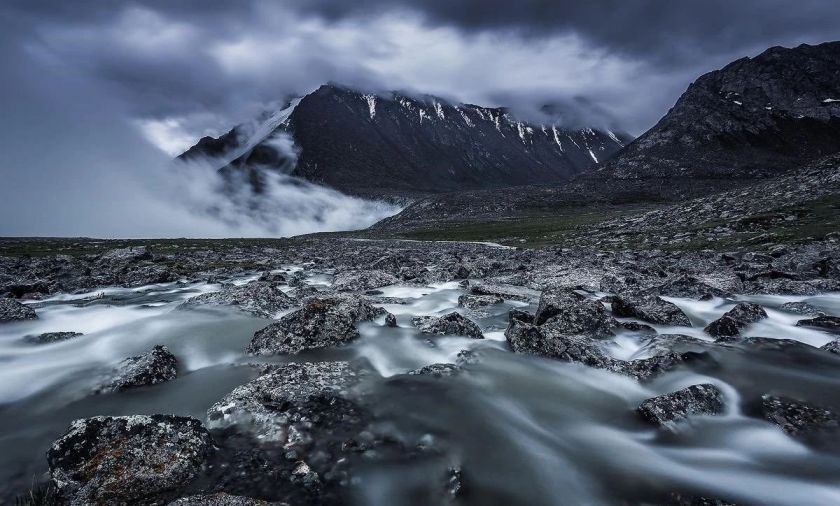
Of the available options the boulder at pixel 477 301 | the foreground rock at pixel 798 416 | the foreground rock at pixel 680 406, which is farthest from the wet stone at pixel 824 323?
the boulder at pixel 477 301

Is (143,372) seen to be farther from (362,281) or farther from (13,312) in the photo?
(362,281)

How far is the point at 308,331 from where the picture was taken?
10.3m

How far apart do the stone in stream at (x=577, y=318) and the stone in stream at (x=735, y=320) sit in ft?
8.12

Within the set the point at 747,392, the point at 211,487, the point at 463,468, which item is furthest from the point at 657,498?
the point at 211,487

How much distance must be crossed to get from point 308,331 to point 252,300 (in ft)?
17.3

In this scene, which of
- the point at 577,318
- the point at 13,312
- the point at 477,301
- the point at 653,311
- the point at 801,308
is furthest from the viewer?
the point at 477,301

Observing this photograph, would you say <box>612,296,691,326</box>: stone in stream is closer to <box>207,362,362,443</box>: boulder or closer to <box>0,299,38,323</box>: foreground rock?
<box>207,362,362,443</box>: boulder

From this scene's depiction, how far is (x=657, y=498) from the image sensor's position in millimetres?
5059

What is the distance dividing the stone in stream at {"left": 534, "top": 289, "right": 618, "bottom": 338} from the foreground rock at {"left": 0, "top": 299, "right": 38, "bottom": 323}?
16669 mm

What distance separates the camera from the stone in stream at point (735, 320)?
11.1m

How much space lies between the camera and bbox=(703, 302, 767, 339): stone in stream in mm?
11080

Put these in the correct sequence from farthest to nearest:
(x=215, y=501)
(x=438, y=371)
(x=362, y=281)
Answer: (x=362, y=281)
(x=438, y=371)
(x=215, y=501)

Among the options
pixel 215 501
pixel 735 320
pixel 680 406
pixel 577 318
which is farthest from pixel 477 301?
pixel 215 501

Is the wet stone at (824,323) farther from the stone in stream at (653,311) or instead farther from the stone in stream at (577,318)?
the stone in stream at (577,318)
